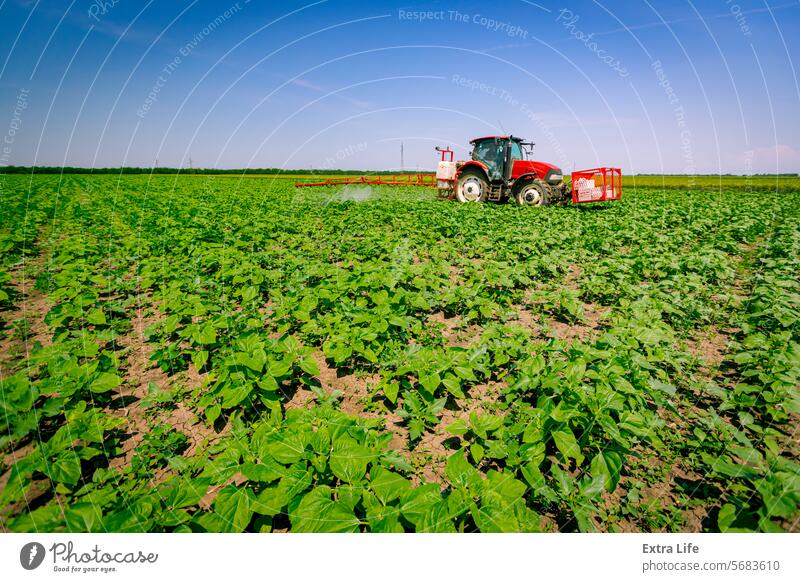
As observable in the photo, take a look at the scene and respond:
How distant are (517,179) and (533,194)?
1085 millimetres

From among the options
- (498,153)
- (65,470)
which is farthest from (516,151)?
(65,470)

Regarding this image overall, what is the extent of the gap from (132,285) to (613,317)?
26.0 ft

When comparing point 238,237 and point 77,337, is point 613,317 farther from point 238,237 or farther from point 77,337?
point 238,237

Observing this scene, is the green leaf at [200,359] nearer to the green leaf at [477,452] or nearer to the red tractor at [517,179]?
the green leaf at [477,452]

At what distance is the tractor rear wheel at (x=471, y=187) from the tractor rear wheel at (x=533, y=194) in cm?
176

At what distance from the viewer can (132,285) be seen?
5855mm

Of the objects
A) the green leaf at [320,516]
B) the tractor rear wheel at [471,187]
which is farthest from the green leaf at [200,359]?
the tractor rear wheel at [471,187]

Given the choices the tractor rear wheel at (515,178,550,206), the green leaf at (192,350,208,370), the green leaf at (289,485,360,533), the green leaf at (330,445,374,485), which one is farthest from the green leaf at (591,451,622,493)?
the tractor rear wheel at (515,178,550,206)

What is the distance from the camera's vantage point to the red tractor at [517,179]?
16.1 m

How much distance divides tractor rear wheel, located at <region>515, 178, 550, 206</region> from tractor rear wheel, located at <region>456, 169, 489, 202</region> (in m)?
1.76

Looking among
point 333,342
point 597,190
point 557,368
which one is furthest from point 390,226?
point 597,190

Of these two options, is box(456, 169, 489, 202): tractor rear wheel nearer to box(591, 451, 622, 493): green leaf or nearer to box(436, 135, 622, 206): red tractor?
box(436, 135, 622, 206): red tractor
